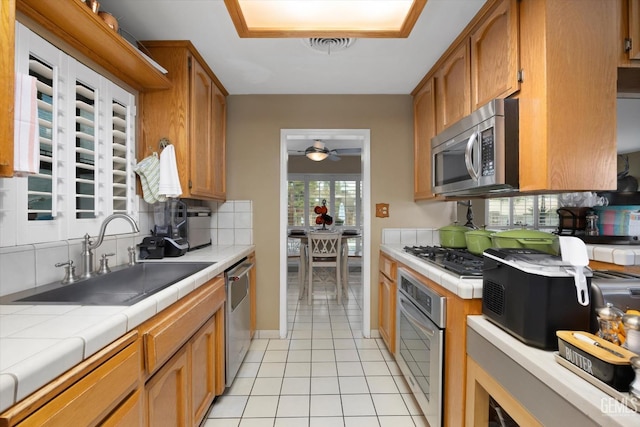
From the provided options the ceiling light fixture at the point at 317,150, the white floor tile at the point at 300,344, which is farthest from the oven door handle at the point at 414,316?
the ceiling light fixture at the point at 317,150

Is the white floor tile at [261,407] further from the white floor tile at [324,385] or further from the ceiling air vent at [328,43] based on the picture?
the ceiling air vent at [328,43]

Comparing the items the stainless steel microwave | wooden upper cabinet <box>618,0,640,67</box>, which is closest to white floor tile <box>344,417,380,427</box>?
the stainless steel microwave

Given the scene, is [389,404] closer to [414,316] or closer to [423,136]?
[414,316]

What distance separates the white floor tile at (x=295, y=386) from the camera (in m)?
1.88

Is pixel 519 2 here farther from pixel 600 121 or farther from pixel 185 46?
pixel 185 46

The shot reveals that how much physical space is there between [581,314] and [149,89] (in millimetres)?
2377

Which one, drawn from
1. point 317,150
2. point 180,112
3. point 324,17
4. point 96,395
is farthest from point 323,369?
point 317,150

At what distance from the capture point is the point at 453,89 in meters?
1.93

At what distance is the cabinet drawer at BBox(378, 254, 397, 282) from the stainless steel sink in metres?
1.35

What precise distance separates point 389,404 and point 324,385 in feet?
1.43

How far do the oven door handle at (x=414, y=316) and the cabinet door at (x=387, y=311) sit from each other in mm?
310

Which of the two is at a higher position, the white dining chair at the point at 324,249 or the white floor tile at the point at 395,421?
the white dining chair at the point at 324,249

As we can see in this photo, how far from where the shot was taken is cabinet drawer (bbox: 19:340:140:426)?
60cm

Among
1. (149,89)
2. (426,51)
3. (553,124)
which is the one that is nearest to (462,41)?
(426,51)
